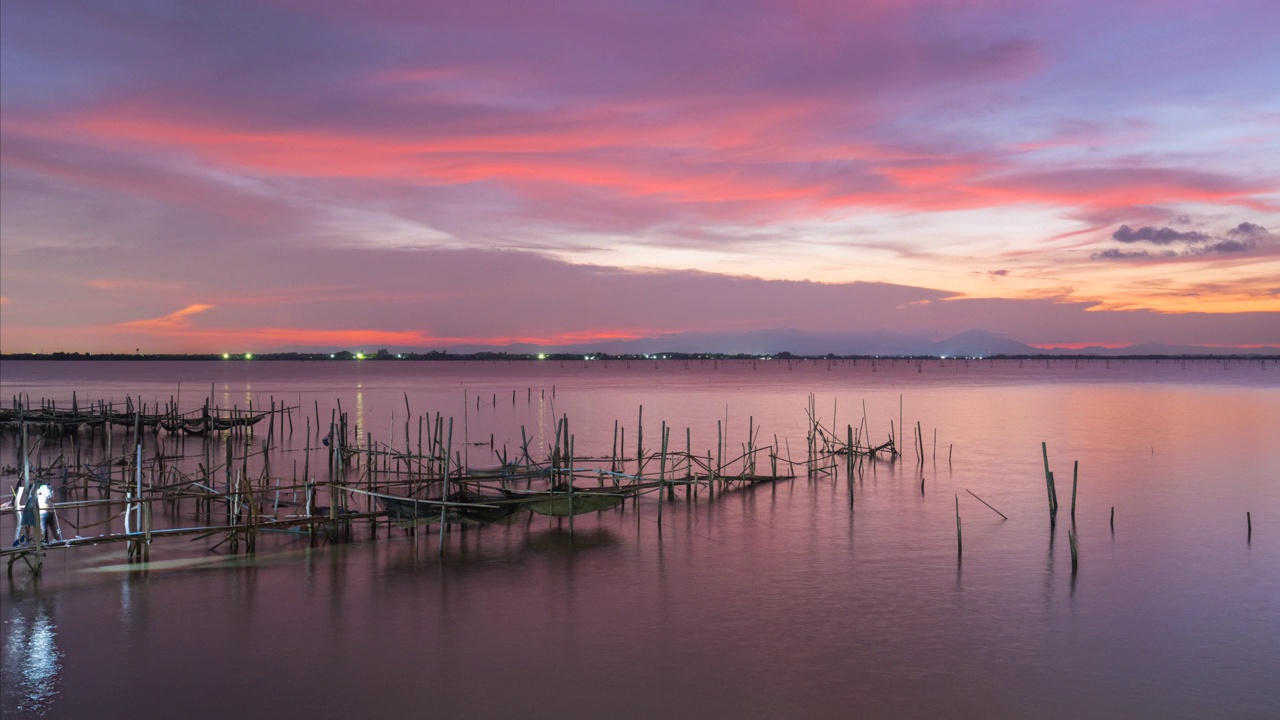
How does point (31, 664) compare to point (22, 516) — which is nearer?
point (31, 664)

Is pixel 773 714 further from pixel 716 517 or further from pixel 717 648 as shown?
pixel 716 517

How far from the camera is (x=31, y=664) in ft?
28.0

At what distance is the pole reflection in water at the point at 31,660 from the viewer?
306 inches

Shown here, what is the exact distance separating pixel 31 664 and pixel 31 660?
0.12m

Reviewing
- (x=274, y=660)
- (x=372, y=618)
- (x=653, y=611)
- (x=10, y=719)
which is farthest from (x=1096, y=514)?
(x=10, y=719)

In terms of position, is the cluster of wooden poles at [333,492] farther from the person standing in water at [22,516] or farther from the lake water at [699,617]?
the lake water at [699,617]

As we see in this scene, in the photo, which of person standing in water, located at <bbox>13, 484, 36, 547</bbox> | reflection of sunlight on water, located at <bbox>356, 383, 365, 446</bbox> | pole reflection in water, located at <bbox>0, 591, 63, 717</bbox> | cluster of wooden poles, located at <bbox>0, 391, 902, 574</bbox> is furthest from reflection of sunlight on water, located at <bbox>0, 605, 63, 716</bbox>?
reflection of sunlight on water, located at <bbox>356, 383, 365, 446</bbox>

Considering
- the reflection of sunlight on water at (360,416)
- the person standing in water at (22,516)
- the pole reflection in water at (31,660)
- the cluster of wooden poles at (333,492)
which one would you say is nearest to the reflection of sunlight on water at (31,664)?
the pole reflection in water at (31,660)

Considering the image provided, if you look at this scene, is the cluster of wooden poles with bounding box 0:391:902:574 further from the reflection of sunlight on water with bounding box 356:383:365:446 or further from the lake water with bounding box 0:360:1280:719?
the reflection of sunlight on water with bounding box 356:383:365:446

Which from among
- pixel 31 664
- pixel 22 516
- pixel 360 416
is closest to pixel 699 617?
pixel 31 664

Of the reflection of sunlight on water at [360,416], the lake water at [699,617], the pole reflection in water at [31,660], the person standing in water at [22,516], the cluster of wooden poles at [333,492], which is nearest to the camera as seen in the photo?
the pole reflection in water at [31,660]

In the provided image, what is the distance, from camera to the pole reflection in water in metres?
7.77

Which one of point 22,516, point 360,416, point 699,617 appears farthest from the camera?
point 360,416

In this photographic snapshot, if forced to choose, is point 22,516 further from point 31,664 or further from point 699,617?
point 699,617
